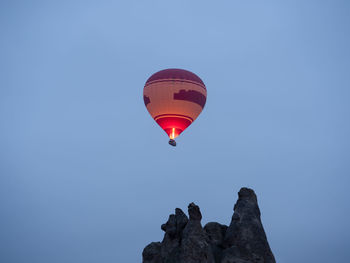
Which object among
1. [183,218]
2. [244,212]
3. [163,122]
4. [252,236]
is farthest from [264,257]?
[163,122]

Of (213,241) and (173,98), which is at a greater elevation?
(173,98)

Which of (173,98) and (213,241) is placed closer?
(213,241)

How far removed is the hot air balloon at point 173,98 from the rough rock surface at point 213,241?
1531 cm

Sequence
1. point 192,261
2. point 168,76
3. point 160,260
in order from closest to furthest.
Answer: point 192,261
point 160,260
point 168,76

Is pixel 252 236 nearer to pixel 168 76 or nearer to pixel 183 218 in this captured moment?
pixel 183 218

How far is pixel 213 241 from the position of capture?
1216 inches

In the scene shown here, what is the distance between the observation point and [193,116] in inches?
1874

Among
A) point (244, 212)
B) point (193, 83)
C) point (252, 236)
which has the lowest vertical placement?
point (252, 236)

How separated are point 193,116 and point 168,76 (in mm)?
5039

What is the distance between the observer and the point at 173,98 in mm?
45250

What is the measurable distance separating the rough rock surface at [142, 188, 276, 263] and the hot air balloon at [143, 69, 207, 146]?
15315 millimetres

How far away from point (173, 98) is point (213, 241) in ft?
59.2

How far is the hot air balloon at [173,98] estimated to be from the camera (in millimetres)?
45375

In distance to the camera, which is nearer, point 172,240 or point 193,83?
point 172,240
